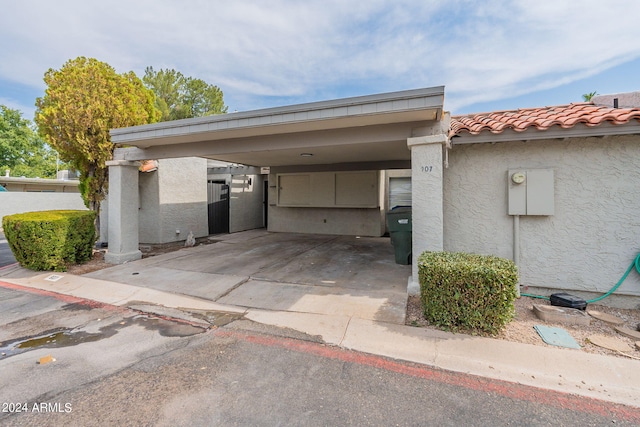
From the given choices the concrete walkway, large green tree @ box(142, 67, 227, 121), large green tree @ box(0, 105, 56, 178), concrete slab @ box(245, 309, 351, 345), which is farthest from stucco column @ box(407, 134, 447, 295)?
large green tree @ box(0, 105, 56, 178)

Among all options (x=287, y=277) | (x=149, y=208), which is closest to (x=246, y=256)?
(x=287, y=277)

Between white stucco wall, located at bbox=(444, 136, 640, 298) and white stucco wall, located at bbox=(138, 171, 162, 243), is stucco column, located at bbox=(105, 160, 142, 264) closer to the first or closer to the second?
white stucco wall, located at bbox=(138, 171, 162, 243)

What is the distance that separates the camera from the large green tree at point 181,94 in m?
18.4

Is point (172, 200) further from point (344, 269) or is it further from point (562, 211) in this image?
point (562, 211)

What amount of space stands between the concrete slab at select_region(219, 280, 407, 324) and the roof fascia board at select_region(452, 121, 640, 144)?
9.22ft

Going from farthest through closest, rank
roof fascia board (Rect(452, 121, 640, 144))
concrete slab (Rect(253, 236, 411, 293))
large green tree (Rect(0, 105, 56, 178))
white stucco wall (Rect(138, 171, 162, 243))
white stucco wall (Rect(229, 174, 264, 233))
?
large green tree (Rect(0, 105, 56, 178)), white stucco wall (Rect(229, 174, 264, 233)), white stucco wall (Rect(138, 171, 162, 243)), concrete slab (Rect(253, 236, 411, 293)), roof fascia board (Rect(452, 121, 640, 144))

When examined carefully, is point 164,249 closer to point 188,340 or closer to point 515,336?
point 188,340

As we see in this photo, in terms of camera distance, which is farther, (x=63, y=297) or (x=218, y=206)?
(x=218, y=206)

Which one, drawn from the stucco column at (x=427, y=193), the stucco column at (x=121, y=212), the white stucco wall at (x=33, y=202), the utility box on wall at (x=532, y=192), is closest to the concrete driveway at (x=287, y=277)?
the stucco column at (x=121, y=212)

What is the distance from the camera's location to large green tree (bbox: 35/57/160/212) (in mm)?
7176

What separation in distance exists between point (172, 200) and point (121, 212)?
9.48 ft

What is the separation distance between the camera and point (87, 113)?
23.5ft

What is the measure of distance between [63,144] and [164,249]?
379 centimetres

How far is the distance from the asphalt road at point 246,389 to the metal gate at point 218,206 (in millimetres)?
8860
